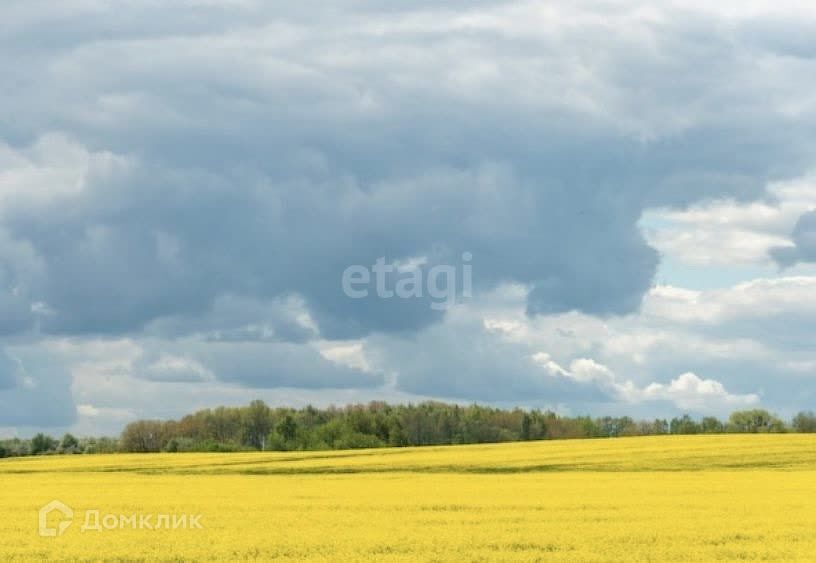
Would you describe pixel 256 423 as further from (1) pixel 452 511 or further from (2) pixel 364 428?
(1) pixel 452 511

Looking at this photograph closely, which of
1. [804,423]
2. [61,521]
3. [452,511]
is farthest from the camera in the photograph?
[804,423]

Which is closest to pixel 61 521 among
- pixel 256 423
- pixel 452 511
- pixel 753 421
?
pixel 452 511

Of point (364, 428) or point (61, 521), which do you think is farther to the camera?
point (364, 428)

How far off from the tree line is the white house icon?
83.0 metres

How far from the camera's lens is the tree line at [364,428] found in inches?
5340

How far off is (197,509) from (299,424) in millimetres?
111007

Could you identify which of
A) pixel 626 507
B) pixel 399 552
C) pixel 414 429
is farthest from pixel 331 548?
pixel 414 429

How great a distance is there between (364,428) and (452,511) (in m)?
106

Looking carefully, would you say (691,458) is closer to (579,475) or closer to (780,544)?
(579,475)

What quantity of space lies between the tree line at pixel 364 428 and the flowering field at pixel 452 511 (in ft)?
204

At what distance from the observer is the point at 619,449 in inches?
3029

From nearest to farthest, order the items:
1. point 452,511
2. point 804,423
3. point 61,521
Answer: point 61,521 → point 452,511 → point 804,423

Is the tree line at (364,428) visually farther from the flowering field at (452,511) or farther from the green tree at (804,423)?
the flowering field at (452,511)

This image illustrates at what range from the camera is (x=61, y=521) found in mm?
36219
